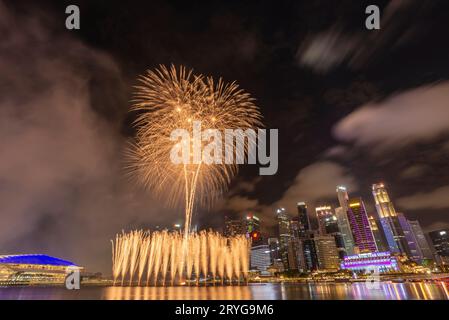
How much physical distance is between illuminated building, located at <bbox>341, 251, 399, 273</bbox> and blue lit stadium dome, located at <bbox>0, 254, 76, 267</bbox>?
201 metres

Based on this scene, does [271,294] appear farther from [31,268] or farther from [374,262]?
[31,268]

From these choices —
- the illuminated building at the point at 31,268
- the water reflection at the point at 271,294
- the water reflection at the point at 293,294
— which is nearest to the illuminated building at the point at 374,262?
the water reflection at the point at 271,294

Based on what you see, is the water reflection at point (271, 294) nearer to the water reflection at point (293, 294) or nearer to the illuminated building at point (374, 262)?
the water reflection at point (293, 294)

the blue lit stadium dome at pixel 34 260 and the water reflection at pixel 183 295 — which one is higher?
the blue lit stadium dome at pixel 34 260

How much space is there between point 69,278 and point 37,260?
82.8 feet

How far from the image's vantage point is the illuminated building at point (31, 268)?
158 m

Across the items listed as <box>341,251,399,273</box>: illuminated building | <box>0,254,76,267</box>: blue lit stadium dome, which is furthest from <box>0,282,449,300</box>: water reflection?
<box>0,254,76,267</box>: blue lit stadium dome

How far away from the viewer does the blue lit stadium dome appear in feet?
527

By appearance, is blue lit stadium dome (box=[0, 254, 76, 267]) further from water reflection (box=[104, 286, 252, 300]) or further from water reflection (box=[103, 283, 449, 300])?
water reflection (box=[104, 286, 252, 300])
